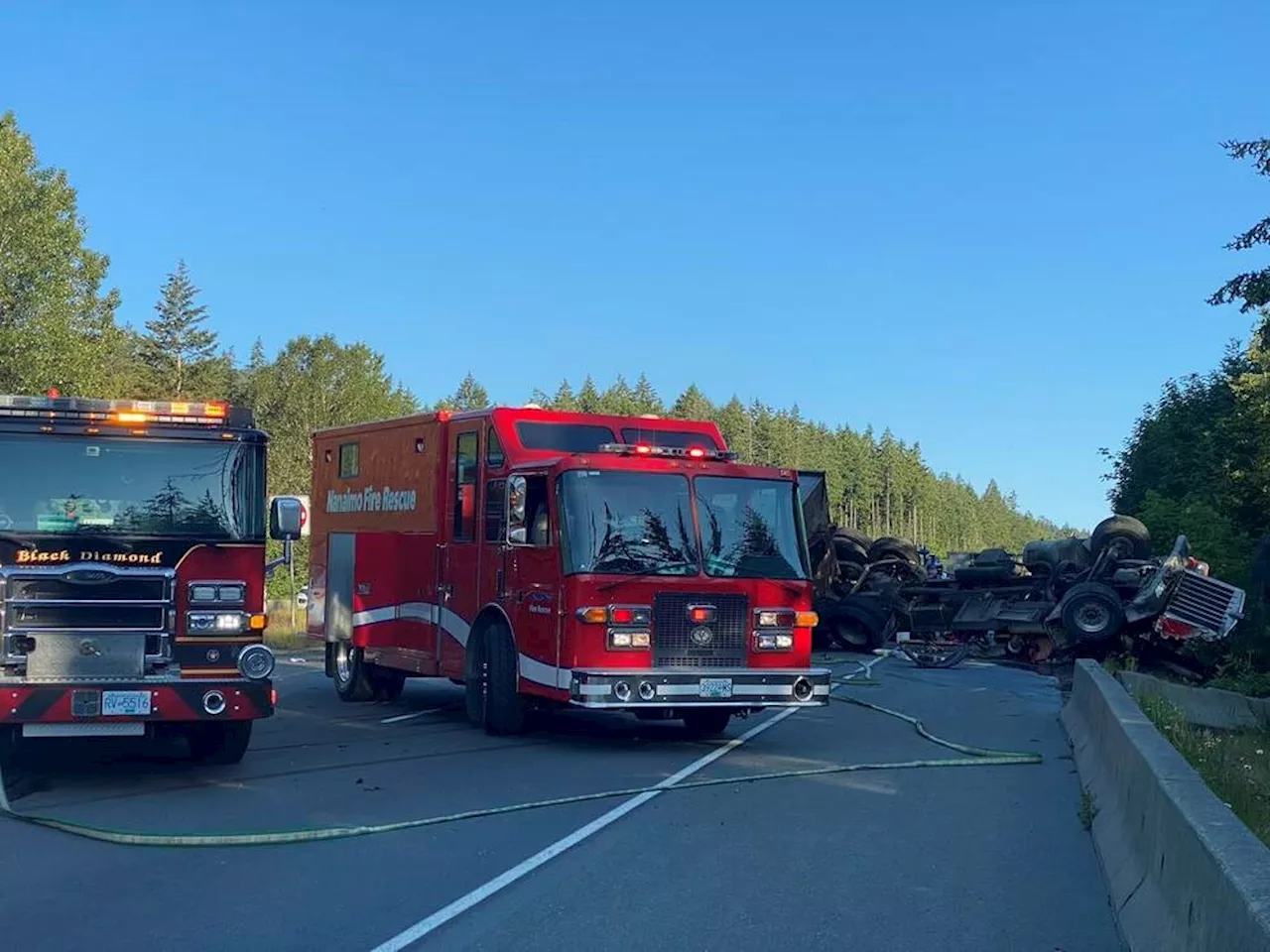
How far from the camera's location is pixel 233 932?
6449mm

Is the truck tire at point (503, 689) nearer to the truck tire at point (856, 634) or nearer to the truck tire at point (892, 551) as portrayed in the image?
the truck tire at point (856, 634)

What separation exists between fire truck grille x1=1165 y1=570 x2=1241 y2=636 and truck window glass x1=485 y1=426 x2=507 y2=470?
12824 millimetres

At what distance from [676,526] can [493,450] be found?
2.24 meters

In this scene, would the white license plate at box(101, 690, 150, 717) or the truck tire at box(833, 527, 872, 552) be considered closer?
the white license plate at box(101, 690, 150, 717)

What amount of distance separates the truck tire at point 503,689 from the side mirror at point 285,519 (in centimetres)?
321

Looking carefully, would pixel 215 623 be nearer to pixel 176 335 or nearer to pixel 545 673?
pixel 545 673

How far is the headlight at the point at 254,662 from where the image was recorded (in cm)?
995

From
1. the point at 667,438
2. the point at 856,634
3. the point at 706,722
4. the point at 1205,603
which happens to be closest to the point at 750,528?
the point at 667,438

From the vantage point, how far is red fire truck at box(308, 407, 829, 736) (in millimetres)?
12383

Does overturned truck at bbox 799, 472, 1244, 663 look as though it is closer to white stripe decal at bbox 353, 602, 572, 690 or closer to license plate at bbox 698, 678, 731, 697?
white stripe decal at bbox 353, 602, 572, 690

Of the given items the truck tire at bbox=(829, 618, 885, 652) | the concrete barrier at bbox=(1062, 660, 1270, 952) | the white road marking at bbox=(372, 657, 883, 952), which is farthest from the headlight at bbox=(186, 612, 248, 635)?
the truck tire at bbox=(829, 618, 885, 652)

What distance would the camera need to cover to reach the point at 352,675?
675 inches

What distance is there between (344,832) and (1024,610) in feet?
64.0

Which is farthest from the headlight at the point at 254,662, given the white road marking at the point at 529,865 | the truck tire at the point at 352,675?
the truck tire at the point at 352,675
